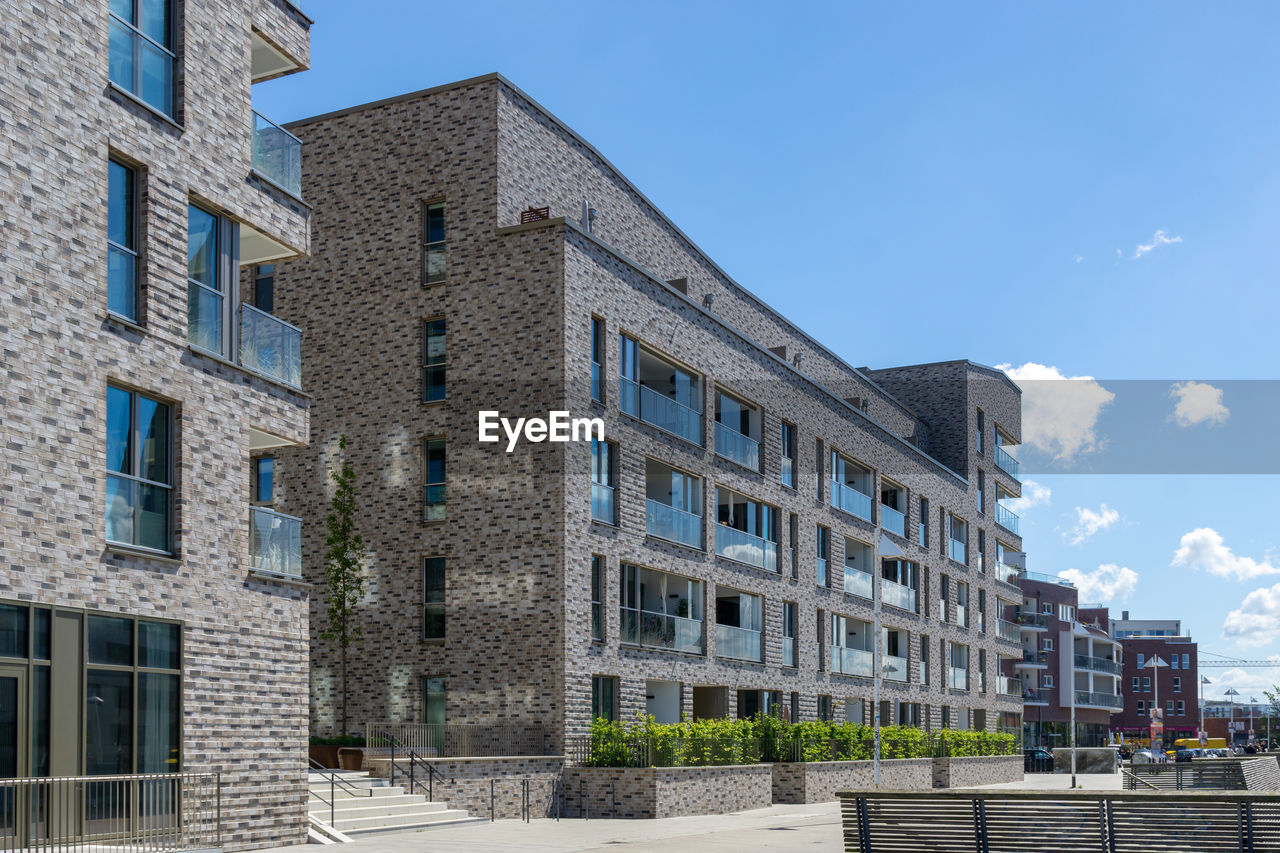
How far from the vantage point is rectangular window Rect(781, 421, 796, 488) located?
39.7m

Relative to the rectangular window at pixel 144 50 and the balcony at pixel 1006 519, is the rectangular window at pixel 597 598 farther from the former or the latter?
the balcony at pixel 1006 519

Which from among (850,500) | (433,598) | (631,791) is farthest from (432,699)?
(850,500)

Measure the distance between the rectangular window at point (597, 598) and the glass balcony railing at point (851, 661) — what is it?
1435cm

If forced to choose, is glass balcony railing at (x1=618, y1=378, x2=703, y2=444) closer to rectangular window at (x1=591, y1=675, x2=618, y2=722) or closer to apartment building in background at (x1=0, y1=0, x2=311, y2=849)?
rectangular window at (x1=591, y1=675, x2=618, y2=722)

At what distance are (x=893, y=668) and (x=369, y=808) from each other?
28.7 m

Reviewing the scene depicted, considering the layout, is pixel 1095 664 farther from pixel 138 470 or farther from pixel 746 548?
pixel 138 470

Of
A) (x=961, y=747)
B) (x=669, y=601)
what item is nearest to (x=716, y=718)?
(x=669, y=601)

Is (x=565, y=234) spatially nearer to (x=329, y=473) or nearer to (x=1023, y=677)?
(x=329, y=473)

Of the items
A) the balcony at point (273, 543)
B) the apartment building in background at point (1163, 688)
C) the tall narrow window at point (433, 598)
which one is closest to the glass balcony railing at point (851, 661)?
the tall narrow window at point (433, 598)

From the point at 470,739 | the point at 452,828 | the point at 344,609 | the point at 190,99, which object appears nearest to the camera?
the point at 190,99

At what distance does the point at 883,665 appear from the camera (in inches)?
1828

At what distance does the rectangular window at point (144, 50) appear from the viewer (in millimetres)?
17750

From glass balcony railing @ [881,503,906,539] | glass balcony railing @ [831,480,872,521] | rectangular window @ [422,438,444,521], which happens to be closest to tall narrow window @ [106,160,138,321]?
rectangular window @ [422,438,444,521]

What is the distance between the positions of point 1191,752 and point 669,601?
2645 inches
